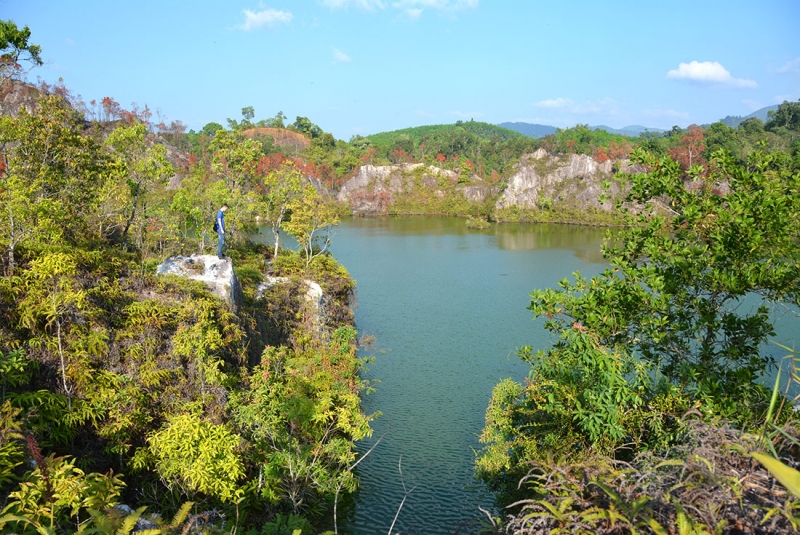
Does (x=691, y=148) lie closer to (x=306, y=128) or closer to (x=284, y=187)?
(x=284, y=187)

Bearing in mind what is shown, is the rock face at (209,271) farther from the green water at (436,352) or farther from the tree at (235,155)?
the tree at (235,155)

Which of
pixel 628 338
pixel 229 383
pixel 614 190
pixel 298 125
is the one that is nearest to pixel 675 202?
pixel 628 338

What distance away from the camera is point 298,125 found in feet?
357

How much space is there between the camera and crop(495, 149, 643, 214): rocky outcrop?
→ 74625 mm

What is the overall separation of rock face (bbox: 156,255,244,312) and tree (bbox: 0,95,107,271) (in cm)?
200

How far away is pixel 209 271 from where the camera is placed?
1238 centimetres

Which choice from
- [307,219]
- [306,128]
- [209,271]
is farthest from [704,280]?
[306,128]

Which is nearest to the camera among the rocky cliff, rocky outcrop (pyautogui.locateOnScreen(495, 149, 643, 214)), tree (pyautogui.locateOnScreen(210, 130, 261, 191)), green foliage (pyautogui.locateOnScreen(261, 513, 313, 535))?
green foliage (pyautogui.locateOnScreen(261, 513, 313, 535))

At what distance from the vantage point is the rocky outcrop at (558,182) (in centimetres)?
7462

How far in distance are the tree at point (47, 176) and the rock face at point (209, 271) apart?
6.57 ft

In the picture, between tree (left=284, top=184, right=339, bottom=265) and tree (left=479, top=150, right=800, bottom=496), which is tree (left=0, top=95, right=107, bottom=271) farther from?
tree (left=284, top=184, right=339, bottom=265)

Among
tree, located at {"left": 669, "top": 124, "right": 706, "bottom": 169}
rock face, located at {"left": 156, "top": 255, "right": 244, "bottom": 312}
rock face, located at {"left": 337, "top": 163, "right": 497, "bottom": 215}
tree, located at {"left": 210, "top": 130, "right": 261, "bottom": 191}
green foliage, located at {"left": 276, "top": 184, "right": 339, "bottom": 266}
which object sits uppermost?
tree, located at {"left": 669, "top": 124, "right": 706, "bottom": 169}

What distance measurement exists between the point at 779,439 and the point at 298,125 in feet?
368

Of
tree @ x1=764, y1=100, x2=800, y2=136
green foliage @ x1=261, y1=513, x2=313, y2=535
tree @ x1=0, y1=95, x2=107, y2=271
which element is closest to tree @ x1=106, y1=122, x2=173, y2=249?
tree @ x1=0, y1=95, x2=107, y2=271
